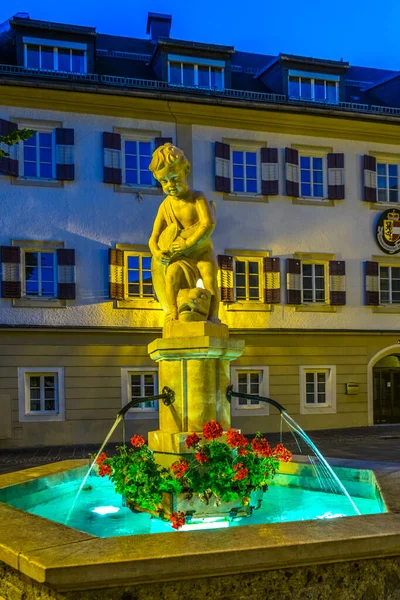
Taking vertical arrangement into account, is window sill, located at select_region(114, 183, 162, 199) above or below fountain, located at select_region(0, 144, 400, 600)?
above

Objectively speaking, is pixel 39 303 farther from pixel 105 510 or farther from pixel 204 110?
pixel 105 510

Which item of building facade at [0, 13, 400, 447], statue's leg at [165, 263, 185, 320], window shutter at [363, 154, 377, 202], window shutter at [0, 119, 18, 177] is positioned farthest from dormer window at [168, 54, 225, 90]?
statue's leg at [165, 263, 185, 320]

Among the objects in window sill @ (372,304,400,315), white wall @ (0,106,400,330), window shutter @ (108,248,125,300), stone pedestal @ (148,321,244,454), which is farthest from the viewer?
window sill @ (372,304,400,315)

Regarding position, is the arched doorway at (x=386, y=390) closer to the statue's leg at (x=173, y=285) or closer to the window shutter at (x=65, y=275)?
the window shutter at (x=65, y=275)

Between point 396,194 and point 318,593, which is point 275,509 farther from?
point 396,194

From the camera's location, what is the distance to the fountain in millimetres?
3596

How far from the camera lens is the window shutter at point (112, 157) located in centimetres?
1945

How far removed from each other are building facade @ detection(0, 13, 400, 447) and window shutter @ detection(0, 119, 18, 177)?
0.04 meters

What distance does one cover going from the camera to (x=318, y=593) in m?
3.84

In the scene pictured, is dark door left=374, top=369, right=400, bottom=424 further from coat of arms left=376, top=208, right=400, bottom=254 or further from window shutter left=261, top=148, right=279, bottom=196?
window shutter left=261, top=148, right=279, bottom=196

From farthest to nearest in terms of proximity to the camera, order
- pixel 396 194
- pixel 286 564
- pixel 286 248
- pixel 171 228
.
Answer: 1. pixel 396 194
2. pixel 286 248
3. pixel 171 228
4. pixel 286 564

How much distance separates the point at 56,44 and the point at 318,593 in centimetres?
1935

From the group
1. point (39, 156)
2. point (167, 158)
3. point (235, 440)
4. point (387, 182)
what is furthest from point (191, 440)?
point (387, 182)

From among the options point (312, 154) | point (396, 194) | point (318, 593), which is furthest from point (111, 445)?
point (318, 593)
